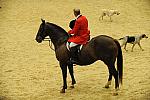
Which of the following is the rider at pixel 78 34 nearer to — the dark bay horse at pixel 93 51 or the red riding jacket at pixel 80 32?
the red riding jacket at pixel 80 32

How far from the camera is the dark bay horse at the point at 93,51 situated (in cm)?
828

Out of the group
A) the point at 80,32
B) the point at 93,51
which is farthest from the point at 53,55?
the point at 93,51

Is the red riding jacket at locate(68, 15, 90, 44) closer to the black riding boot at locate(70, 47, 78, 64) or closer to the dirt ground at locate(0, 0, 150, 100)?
the black riding boot at locate(70, 47, 78, 64)

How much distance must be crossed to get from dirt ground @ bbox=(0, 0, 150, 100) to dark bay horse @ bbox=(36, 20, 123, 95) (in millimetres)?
472

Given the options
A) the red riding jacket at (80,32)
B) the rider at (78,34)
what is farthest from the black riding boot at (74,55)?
the red riding jacket at (80,32)

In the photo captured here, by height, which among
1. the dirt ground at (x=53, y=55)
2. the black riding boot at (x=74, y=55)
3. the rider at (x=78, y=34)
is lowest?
the dirt ground at (x=53, y=55)

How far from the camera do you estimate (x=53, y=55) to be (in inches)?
485

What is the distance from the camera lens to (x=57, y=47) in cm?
897

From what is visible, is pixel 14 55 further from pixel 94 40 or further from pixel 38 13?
pixel 38 13

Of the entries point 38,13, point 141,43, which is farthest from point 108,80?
point 38,13

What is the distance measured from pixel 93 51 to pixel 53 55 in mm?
4020

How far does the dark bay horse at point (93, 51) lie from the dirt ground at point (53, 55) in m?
0.47

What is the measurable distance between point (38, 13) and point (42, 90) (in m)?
10.1

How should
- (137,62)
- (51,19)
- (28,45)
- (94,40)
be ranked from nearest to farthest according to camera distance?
(94,40), (137,62), (28,45), (51,19)
